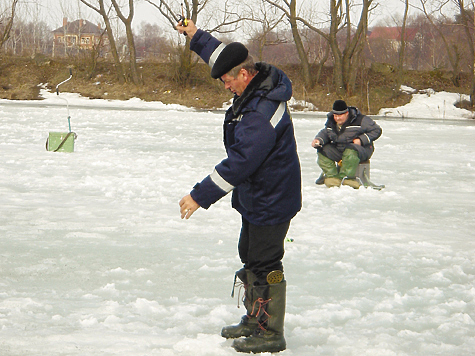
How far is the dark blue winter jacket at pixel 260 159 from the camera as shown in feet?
8.72

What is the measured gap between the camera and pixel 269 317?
285 cm

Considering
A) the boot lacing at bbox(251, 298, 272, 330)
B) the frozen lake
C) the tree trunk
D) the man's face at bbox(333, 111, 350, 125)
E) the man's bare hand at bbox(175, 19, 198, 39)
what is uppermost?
the tree trunk

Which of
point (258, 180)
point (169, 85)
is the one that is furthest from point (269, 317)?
point (169, 85)

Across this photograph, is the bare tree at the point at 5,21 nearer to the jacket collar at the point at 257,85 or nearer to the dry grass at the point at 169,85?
the dry grass at the point at 169,85

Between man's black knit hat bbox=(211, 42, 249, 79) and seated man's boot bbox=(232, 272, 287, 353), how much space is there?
1.05 meters

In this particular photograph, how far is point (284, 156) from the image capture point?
9.12ft

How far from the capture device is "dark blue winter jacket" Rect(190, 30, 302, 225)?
8.72 ft

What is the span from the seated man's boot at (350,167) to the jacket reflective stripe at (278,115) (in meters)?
4.75

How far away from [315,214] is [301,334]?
115 inches

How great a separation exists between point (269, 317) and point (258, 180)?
0.67m

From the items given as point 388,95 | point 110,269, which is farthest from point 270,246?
point 388,95

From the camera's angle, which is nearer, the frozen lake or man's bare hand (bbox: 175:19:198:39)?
the frozen lake

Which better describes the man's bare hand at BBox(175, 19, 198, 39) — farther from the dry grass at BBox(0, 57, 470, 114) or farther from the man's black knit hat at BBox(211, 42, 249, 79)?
the dry grass at BBox(0, 57, 470, 114)

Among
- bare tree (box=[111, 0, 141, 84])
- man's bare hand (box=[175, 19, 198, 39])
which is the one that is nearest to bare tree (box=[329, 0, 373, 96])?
bare tree (box=[111, 0, 141, 84])
